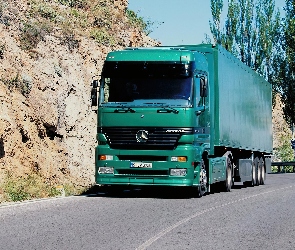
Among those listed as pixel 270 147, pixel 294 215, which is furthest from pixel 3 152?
pixel 270 147

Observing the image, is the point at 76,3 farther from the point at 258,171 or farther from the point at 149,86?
the point at 149,86

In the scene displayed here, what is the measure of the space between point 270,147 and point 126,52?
44.9 ft

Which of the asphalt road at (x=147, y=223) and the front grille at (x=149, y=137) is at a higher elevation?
the front grille at (x=149, y=137)

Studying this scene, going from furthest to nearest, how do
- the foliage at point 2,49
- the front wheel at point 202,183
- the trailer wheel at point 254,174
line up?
the trailer wheel at point 254,174
the foliage at point 2,49
the front wheel at point 202,183

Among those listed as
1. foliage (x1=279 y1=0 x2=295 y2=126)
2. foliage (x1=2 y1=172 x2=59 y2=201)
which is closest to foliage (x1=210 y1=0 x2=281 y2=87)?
foliage (x1=279 y1=0 x2=295 y2=126)

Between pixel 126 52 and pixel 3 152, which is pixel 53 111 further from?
pixel 126 52

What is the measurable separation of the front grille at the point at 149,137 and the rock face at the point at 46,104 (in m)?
4.20

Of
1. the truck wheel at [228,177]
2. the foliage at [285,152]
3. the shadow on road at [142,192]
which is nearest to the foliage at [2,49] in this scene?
the shadow on road at [142,192]

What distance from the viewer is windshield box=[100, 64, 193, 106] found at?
58.9 ft

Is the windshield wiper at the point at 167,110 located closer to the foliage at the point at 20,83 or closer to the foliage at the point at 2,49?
the foliage at the point at 20,83

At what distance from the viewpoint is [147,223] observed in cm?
1262

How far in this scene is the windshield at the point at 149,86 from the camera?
17953mm

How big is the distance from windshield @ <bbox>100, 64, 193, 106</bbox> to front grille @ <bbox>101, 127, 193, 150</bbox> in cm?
63

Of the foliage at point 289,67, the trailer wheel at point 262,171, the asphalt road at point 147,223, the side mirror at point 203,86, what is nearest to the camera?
the asphalt road at point 147,223
